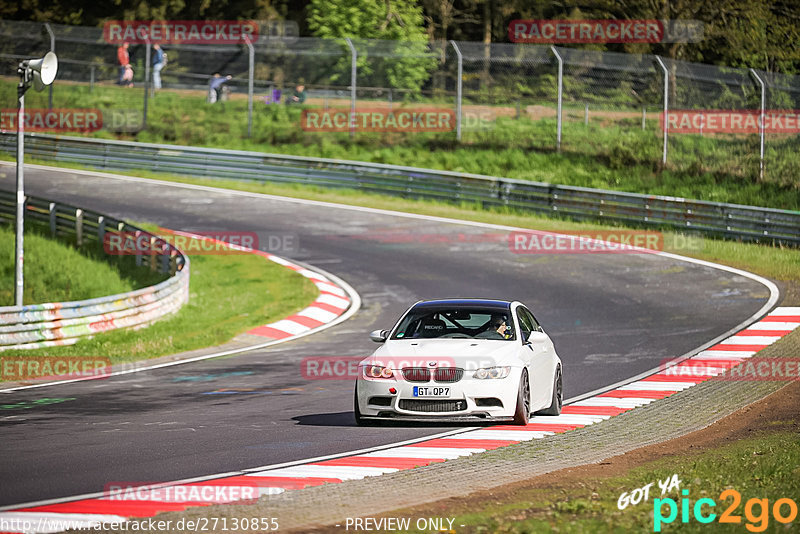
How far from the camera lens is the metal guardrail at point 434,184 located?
2819cm

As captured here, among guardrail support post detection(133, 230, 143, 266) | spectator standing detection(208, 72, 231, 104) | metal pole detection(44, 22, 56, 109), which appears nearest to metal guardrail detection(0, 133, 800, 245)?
metal pole detection(44, 22, 56, 109)

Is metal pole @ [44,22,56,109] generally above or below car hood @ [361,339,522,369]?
above

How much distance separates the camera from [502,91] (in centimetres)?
3809

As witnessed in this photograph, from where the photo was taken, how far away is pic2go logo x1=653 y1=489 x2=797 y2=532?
7227mm

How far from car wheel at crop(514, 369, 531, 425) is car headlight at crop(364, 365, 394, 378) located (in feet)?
4.25

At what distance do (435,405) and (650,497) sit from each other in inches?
141

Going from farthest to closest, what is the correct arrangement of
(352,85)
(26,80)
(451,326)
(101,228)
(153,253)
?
(352,85) → (101,228) → (153,253) → (26,80) → (451,326)

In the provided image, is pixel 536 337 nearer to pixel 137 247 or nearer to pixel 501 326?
pixel 501 326

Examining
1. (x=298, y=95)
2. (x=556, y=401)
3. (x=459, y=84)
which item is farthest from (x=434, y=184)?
(x=556, y=401)

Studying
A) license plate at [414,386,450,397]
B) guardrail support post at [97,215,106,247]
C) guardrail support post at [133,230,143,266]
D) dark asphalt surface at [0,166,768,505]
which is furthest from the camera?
guardrail support post at [97,215,106,247]

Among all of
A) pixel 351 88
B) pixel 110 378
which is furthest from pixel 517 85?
pixel 110 378

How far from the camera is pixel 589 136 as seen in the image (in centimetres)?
3653

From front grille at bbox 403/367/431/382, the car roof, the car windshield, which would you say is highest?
the car roof

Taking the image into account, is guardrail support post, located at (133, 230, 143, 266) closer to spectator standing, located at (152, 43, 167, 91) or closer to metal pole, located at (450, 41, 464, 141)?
metal pole, located at (450, 41, 464, 141)
